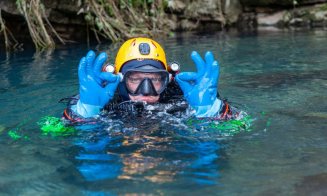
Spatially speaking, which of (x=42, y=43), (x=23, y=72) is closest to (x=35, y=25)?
(x=42, y=43)

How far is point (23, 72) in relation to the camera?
25.1 feet

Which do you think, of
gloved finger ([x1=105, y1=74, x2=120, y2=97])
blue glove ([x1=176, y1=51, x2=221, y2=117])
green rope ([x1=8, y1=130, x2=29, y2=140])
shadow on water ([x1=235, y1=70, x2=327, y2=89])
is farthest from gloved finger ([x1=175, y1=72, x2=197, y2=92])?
shadow on water ([x1=235, y1=70, x2=327, y2=89])

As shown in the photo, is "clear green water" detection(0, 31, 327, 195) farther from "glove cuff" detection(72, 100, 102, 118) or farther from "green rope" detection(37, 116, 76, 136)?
"glove cuff" detection(72, 100, 102, 118)

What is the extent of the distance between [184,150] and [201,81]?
900mm

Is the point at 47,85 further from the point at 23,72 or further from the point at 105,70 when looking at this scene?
the point at 105,70

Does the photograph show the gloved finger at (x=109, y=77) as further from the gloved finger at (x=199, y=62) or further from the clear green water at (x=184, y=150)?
the gloved finger at (x=199, y=62)

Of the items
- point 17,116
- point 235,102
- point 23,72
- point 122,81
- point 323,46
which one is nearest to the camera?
point 122,81

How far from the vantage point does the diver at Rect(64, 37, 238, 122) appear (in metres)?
4.27

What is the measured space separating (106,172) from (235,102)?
259 cm

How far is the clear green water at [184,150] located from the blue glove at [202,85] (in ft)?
1.10

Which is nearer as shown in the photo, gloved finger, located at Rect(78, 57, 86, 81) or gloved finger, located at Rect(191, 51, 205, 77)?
gloved finger, located at Rect(78, 57, 86, 81)

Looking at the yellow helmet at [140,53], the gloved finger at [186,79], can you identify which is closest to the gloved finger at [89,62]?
the yellow helmet at [140,53]

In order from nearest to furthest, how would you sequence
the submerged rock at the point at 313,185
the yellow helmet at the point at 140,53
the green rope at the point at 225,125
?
1. the submerged rock at the point at 313,185
2. the green rope at the point at 225,125
3. the yellow helmet at the point at 140,53

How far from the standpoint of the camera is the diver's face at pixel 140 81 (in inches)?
170
